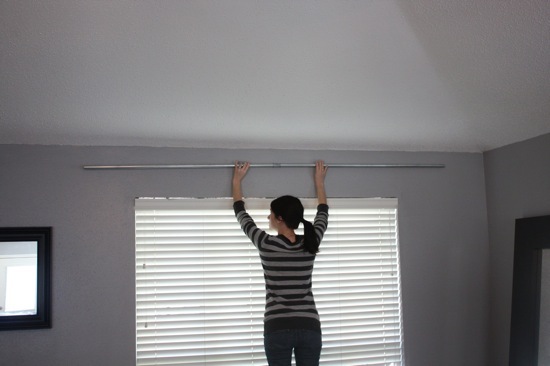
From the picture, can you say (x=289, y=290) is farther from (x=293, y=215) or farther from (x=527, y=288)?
(x=527, y=288)

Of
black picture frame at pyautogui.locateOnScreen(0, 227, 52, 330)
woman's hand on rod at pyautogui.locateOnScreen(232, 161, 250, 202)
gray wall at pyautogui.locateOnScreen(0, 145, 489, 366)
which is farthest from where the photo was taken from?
woman's hand on rod at pyautogui.locateOnScreen(232, 161, 250, 202)

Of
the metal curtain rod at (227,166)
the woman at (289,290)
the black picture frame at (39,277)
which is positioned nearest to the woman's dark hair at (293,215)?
the woman at (289,290)

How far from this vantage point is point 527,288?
11.7 ft

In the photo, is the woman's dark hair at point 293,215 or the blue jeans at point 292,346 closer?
the blue jeans at point 292,346

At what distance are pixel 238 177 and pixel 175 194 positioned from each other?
404 mm

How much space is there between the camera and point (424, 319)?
13.0ft

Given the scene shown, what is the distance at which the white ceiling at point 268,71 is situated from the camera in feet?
8.05

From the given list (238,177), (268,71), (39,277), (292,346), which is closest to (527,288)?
(292,346)

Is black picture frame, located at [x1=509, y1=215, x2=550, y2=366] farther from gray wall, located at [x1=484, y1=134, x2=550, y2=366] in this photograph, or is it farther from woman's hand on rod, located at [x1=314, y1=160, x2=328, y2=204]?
woman's hand on rod, located at [x1=314, y1=160, x2=328, y2=204]

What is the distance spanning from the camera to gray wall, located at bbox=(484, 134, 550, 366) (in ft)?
11.8

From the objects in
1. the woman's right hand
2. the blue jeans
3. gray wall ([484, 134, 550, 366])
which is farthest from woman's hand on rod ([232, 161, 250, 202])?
gray wall ([484, 134, 550, 366])

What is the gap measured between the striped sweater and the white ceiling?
→ 2.45 feet

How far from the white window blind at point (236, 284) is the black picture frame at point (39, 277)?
510 mm

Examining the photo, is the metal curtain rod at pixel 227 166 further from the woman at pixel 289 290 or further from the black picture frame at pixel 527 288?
the black picture frame at pixel 527 288
